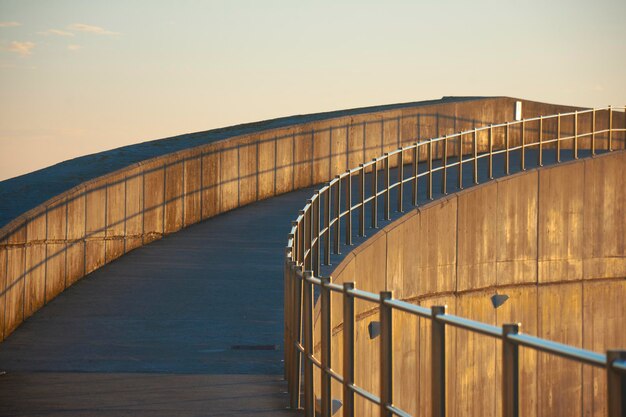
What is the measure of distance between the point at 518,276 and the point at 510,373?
65.0 ft

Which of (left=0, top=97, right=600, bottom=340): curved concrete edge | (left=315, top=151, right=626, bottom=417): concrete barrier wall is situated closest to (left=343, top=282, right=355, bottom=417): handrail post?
(left=0, top=97, right=600, bottom=340): curved concrete edge

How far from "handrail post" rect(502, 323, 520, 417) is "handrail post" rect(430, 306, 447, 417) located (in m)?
0.66

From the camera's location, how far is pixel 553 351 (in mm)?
3861

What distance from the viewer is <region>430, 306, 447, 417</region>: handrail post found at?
5164mm

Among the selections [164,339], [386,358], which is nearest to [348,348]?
[386,358]

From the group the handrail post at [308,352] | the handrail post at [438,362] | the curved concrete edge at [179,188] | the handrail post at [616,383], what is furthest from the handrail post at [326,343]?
the curved concrete edge at [179,188]

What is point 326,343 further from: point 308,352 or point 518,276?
point 518,276

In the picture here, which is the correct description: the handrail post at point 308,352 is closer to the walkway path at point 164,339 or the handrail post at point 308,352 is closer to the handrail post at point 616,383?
the walkway path at point 164,339

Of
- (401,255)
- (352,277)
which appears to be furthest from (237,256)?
(401,255)

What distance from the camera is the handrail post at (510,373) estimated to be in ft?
14.2

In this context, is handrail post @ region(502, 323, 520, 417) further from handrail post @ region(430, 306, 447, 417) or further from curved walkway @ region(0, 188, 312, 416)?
curved walkway @ region(0, 188, 312, 416)

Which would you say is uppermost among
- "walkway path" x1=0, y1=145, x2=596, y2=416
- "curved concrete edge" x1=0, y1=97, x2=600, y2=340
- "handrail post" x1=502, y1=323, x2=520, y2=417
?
"curved concrete edge" x1=0, y1=97, x2=600, y2=340

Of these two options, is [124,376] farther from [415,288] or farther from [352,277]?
[415,288]

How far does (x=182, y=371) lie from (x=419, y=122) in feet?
64.4
